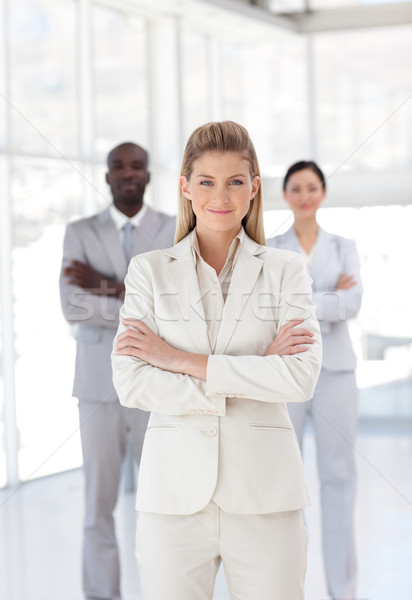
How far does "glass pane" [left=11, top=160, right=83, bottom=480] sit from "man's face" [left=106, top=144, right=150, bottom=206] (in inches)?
93.9

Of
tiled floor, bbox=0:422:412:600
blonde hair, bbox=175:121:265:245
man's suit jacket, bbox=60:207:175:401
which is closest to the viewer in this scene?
blonde hair, bbox=175:121:265:245

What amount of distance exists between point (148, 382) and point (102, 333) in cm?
113

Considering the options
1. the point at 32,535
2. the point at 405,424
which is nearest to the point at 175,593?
the point at 32,535

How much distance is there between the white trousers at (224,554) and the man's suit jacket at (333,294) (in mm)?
1276

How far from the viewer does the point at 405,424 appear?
23.2 ft

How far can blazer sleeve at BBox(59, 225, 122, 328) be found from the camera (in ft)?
8.93

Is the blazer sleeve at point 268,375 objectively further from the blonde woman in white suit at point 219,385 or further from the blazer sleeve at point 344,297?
the blazer sleeve at point 344,297

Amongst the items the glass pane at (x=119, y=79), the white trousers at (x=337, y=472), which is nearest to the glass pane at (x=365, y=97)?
the glass pane at (x=119, y=79)

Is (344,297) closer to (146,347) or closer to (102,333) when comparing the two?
(102,333)

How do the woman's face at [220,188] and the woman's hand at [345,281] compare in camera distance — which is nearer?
the woman's face at [220,188]

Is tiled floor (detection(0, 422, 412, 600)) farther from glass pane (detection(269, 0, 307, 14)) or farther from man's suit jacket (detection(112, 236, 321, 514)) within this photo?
glass pane (detection(269, 0, 307, 14))

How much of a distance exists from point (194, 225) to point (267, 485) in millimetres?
593

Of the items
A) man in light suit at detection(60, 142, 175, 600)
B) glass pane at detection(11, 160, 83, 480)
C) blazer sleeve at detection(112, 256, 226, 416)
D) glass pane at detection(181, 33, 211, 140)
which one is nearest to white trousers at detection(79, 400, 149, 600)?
man in light suit at detection(60, 142, 175, 600)

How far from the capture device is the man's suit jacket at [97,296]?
272 centimetres
